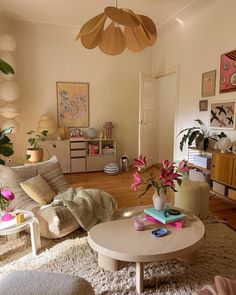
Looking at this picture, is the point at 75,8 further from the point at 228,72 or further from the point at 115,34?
the point at 228,72

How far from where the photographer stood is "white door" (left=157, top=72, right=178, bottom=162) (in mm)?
5273

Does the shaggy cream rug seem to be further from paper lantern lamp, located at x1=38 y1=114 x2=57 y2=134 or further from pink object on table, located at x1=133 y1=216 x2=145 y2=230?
paper lantern lamp, located at x1=38 y1=114 x2=57 y2=134

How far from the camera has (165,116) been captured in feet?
17.9

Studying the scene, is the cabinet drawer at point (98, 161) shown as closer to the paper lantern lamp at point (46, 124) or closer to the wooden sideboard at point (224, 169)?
the paper lantern lamp at point (46, 124)

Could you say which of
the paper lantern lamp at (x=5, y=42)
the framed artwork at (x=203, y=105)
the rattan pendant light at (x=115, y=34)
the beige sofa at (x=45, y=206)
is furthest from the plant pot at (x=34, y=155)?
the framed artwork at (x=203, y=105)

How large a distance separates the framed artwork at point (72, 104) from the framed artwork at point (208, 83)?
2411mm

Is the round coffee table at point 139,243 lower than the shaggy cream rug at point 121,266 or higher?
higher

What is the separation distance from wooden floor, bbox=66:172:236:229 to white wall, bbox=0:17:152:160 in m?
1.07

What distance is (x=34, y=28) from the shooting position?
454 centimetres

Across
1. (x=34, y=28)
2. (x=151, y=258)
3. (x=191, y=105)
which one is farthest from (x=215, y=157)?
(x=34, y=28)

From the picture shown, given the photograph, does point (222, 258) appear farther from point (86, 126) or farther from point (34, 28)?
point (34, 28)

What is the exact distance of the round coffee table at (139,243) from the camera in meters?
1.51

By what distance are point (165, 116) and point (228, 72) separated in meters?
2.21

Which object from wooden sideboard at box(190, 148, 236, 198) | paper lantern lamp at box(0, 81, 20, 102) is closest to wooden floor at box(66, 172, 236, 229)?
wooden sideboard at box(190, 148, 236, 198)
